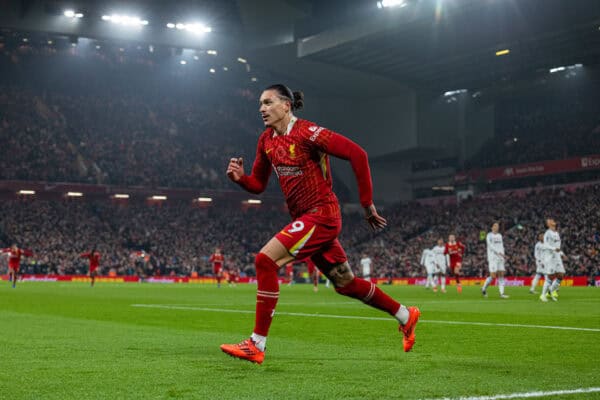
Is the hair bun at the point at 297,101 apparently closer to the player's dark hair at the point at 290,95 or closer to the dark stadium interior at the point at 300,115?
the player's dark hair at the point at 290,95

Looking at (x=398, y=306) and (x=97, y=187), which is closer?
(x=398, y=306)

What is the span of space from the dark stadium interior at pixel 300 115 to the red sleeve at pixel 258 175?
37.5m

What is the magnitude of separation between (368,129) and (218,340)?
59464 mm

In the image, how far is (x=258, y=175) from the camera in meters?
7.57

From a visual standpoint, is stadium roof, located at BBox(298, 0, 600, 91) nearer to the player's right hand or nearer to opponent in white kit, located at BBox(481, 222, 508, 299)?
opponent in white kit, located at BBox(481, 222, 508, 299)

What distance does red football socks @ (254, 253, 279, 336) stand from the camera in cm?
668

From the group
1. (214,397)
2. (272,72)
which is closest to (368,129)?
(272,72)

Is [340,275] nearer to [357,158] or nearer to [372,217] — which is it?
[372,217]

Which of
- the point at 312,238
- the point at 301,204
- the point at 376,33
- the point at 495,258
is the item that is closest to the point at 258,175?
the point at 301,204

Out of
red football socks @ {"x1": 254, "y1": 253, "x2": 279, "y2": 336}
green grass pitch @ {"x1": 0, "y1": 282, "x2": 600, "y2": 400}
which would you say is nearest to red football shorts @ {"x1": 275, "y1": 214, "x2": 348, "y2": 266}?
red football socks @ {"x1": 254, "y1": 253, "x2": 279, "y2": 336}

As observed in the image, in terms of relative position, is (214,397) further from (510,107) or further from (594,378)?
(510,107)

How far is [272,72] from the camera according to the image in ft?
205

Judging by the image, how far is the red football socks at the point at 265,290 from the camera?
21.9 ft

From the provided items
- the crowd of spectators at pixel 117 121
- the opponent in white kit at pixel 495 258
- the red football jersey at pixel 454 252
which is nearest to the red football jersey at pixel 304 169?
the opponent in white kit at pixel 495 258
